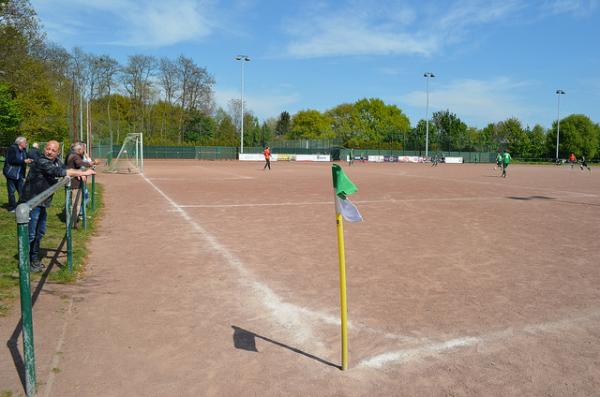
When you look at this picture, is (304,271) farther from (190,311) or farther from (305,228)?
(305,228)

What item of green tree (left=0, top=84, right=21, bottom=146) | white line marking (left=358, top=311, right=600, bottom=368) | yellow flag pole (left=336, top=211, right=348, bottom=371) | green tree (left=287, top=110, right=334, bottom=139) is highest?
green tree (left=287, top=110, right=334, bottom=139)

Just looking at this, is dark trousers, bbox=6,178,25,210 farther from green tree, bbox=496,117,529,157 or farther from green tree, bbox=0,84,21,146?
green tree, bbox=496,117,529,157

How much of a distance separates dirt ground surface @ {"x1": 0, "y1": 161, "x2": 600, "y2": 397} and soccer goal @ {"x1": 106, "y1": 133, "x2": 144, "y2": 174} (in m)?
24.4

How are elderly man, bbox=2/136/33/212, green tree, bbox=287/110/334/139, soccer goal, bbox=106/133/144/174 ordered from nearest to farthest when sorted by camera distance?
elderly man, bbox=2/136/33/212 < soccer goal, bbox=106/133/144/174 < green tree, bbox=287/110/334/139

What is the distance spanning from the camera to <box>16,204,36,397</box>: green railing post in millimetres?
3268

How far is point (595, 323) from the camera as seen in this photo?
497 centimetres

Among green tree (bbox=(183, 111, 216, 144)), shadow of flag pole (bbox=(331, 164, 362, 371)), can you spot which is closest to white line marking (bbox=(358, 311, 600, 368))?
shadow of flag pole (bbox=(331, 164, 362, 371))

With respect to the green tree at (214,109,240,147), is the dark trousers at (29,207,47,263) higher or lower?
lower

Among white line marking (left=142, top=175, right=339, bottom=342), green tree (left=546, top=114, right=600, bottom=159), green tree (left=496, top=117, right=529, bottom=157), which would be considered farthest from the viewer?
green tree (left=496, top=117, right=529, bottom=157)

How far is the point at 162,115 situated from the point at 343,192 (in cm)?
7220

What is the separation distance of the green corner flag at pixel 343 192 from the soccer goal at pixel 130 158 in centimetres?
2887

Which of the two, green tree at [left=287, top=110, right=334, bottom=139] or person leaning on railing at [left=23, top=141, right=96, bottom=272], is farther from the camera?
green tree at [left=287, top=110, right=334, bottom=139]

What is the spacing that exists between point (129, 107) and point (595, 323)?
7310cm

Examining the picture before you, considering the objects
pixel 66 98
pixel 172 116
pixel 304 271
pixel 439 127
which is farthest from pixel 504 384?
pixel 439 127
